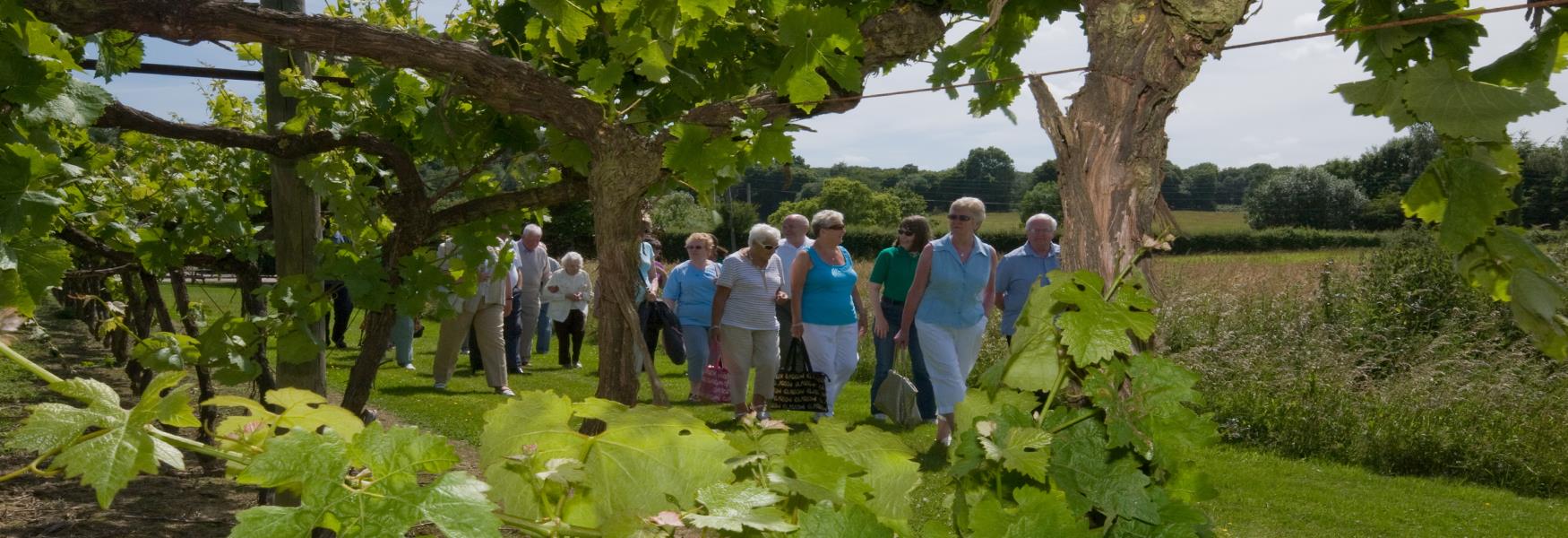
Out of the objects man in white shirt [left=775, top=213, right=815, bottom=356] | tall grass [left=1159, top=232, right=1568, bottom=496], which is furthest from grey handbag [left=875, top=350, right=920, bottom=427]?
tall grass [left=1159, top=232, right=1568, bottom=496]

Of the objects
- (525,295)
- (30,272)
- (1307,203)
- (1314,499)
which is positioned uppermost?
(1307,203)

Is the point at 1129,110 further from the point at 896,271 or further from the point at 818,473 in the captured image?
the point at 896,271

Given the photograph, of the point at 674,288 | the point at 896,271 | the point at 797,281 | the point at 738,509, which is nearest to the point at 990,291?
the point at 896,271

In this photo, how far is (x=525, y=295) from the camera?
12133 millimetres

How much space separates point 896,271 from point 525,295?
17.9ft

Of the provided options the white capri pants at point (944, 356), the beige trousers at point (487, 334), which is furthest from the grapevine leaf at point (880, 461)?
→ the beige trousers at point (487, 334)

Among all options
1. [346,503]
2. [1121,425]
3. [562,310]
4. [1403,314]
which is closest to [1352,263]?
[1403,314]

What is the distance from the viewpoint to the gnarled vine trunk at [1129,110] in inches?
62.5

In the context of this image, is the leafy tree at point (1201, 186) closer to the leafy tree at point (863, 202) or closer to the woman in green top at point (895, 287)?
the woman in green top at point (895, 287)

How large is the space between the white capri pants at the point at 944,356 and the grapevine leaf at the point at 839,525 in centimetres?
570

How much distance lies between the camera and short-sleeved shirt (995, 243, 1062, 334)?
7477 millimetres

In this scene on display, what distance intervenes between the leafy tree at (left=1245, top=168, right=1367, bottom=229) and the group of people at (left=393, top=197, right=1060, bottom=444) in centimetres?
2632

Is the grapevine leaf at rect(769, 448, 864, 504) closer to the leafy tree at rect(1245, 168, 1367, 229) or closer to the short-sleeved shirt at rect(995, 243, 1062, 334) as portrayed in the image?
the short-sleeved shirt at rect(995, 243, 1062, 334)

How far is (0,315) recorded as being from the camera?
1651 mm
